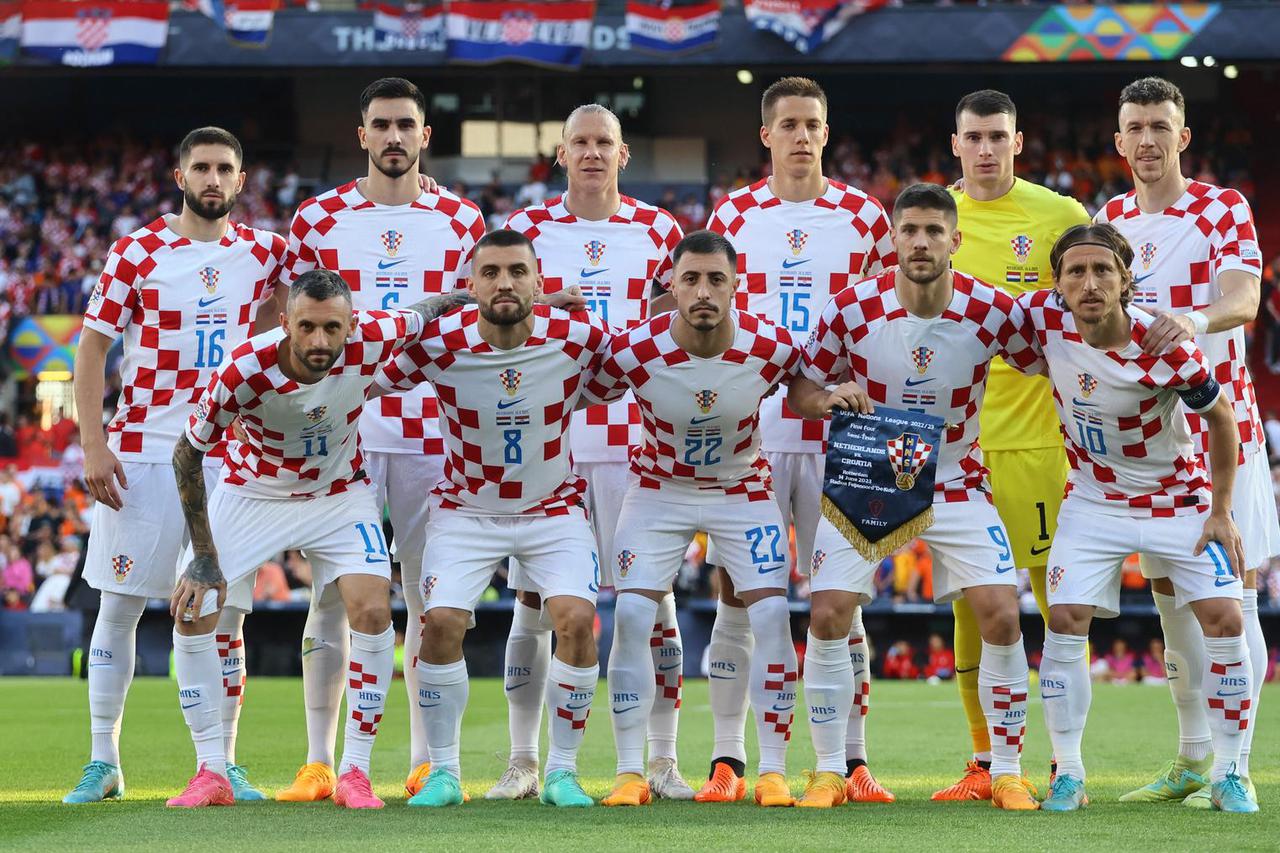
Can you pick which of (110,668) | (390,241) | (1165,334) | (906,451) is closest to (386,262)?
(390,241)

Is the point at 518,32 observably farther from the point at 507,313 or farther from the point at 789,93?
the point at 507,313

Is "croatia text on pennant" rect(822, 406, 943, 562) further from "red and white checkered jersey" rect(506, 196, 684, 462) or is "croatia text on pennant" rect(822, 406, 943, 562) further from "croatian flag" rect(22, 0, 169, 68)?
"croatian flag" rect(22, 0, 169, 68)

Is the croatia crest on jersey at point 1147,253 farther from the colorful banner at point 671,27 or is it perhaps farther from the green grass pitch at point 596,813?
the colorful banner at point 671,27

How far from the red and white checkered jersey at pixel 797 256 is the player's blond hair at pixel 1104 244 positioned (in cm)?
106

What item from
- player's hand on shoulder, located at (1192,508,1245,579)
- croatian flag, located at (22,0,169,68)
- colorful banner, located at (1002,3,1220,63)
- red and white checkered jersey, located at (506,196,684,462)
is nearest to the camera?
player's hand on shoulder, located at (1192,508,1245,579)

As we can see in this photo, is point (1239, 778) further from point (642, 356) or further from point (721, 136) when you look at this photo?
point (721, 136)

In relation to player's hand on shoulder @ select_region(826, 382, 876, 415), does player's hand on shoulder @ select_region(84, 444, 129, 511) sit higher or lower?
lower

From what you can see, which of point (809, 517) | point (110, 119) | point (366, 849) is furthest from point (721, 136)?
point (366, 849)

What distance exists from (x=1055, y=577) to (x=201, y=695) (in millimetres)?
3585

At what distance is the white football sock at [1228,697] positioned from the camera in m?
6.64

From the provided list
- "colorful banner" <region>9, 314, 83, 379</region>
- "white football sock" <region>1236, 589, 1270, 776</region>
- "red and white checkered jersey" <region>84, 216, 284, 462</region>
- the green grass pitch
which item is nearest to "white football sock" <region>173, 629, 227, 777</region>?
the green grass pitch

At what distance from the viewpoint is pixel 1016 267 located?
297 inches

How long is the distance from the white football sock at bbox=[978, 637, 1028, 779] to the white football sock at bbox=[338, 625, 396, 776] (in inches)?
97.2

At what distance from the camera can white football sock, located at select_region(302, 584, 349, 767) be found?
7301 millimetres
